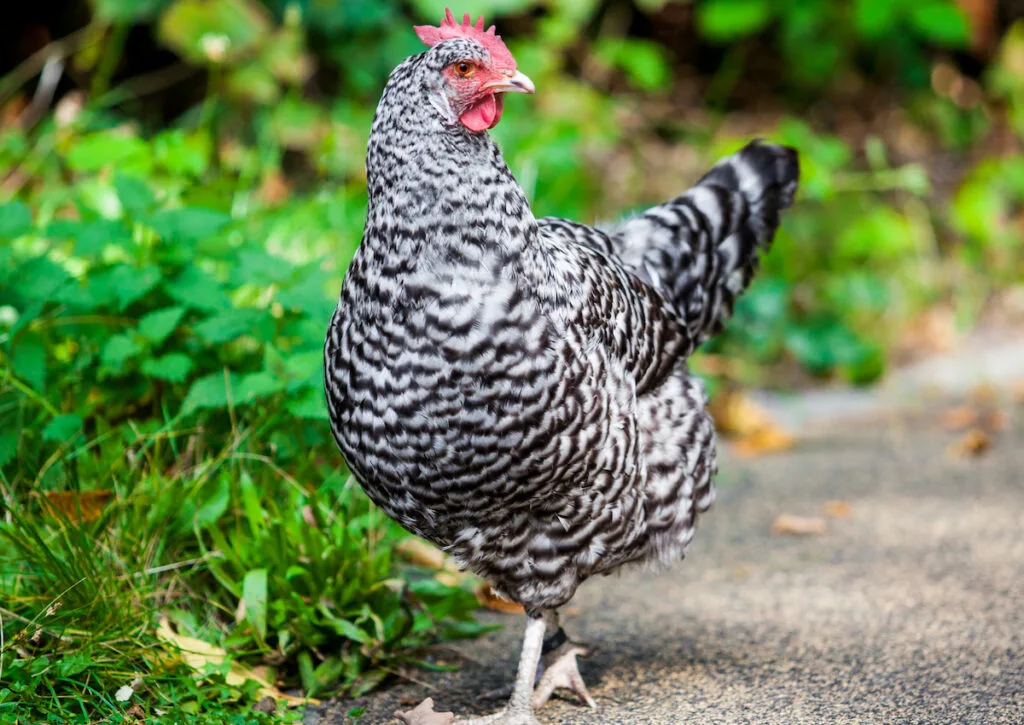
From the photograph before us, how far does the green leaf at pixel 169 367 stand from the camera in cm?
313

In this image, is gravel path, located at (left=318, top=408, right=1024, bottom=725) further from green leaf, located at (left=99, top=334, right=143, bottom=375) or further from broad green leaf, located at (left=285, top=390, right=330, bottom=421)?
green leaf, located at (left=99, top=334, right=143, bottom=375)

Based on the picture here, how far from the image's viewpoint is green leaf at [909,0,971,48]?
6.37 metres

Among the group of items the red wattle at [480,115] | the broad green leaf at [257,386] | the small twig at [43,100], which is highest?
the red wattle at [480,115]

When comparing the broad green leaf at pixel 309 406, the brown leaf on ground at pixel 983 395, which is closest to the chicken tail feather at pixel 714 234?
the broad green leaf at pixel 309 406

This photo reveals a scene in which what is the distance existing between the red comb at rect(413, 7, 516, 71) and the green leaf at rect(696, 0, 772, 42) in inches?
175

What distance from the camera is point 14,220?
3.41 meters

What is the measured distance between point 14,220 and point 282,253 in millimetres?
990

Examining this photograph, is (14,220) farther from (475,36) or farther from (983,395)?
(983,395)

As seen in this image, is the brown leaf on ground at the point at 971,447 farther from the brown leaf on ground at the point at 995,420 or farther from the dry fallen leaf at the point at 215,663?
the dry fallen leaf at the point at 215,663

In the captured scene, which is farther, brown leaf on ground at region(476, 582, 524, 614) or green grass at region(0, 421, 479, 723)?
brown leaf on ground at region(476, 582, 524, 614)

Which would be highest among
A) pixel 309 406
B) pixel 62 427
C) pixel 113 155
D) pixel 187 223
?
pixel 113 155

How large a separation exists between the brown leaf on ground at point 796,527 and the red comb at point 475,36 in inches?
83.9

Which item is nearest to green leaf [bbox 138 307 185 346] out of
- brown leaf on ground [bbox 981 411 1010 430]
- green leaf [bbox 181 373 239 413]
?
green leaf [bbox 181 373 239 413]

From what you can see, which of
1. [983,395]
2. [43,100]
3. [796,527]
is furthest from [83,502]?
[983,395]
